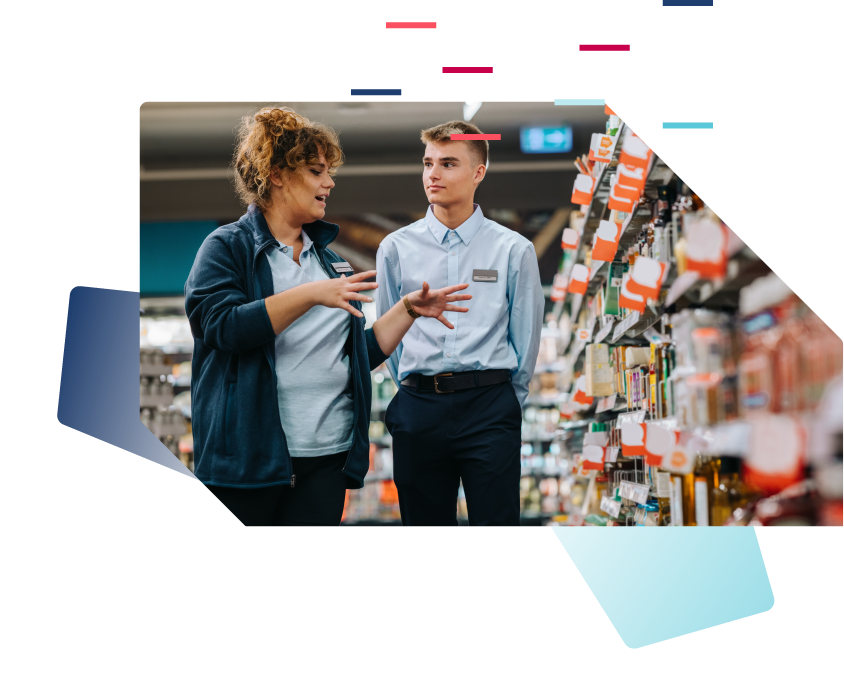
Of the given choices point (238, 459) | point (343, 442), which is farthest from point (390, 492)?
point (238, 459)

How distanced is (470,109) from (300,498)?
3.87 ft

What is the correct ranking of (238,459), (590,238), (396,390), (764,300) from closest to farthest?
(764,300), (238,459), (396,390), (590,238)

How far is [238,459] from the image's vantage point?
2236mm

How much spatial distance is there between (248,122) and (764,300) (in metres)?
1.46

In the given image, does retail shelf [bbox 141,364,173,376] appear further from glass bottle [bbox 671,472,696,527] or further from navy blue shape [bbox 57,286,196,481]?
glass bottle [bbox 671,472,696,527]

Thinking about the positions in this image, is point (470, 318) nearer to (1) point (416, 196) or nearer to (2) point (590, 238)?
(1) point (416, 196)

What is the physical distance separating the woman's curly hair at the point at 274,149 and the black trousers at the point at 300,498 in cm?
76

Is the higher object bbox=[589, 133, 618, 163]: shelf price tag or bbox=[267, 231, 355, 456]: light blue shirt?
bbox=[589, 133, 618, 163]: shelf price tag

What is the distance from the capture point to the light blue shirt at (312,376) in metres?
2.28

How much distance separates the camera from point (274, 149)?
234 centimetres

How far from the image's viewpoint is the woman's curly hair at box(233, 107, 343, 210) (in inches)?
91.8

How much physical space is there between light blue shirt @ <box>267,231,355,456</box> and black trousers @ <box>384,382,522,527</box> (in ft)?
0.64

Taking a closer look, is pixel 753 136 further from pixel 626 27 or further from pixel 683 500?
pixel 683 500

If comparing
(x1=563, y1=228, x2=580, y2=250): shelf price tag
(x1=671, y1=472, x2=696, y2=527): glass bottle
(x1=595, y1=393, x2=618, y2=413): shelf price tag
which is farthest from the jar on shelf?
(x1=563, y1=228, x2=580, y2=250): shelf price tag
